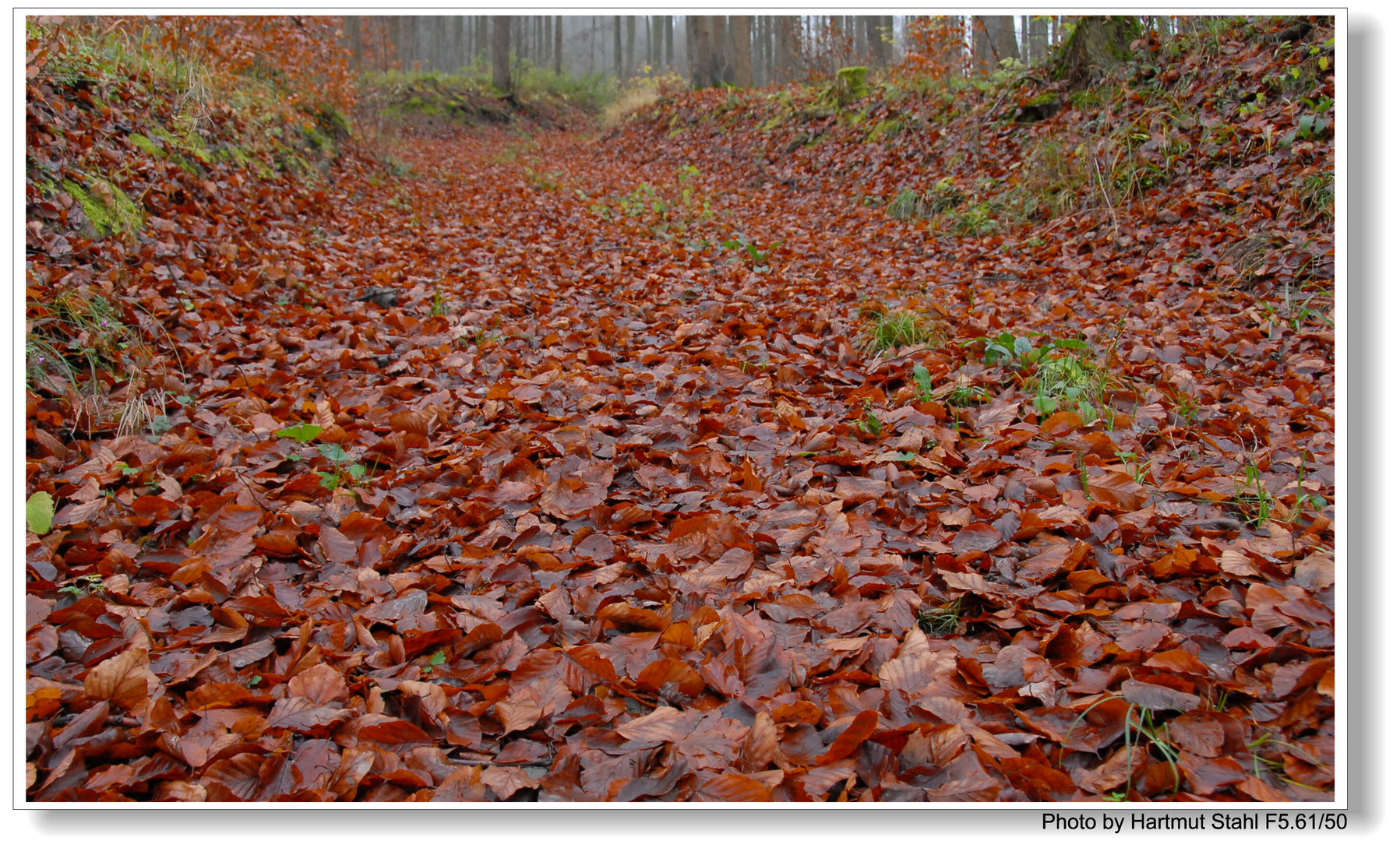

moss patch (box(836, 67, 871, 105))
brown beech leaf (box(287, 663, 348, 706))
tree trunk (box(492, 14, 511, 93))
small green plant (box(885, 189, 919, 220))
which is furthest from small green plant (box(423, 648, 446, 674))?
tree trunk (box(492, 14, 511, 93))

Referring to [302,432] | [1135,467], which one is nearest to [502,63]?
[302,432]

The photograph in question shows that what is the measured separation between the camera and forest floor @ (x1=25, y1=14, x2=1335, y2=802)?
1520 mm

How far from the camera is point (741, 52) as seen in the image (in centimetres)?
1595

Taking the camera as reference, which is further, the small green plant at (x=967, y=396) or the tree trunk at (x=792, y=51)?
the tree trunk at (x=792, y=51)

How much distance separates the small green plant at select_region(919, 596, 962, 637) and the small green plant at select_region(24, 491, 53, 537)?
2.50 metres

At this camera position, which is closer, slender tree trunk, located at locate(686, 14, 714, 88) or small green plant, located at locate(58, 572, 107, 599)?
small green plant, located at locate(58, 572, 107, 599)

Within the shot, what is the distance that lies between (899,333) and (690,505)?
1.87m

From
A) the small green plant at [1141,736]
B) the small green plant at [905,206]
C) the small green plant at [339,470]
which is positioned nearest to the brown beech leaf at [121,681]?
the small green plant at [339,470]

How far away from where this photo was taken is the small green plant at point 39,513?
220 centimetres

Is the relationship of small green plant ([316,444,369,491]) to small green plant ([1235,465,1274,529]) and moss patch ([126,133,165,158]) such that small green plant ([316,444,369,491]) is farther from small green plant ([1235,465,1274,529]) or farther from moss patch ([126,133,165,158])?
moss patch ([126,133,165,158])

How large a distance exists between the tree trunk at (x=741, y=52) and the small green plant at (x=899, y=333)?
1315 centimetres

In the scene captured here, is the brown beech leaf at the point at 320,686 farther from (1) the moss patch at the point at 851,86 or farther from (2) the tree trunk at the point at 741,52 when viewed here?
(2) the tree trunk at the point at 741,52

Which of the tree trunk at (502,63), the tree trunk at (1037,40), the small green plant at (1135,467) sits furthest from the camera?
the tree trunk at (502,63)
